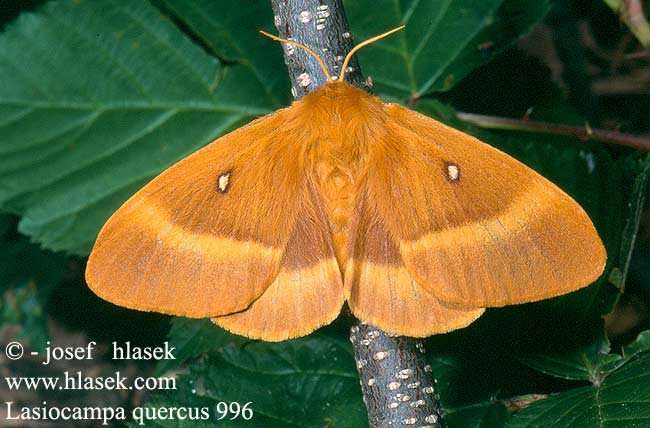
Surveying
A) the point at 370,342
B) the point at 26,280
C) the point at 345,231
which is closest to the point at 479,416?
the point at 370,342

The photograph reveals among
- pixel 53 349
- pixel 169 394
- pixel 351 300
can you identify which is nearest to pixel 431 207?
pixel 351 300

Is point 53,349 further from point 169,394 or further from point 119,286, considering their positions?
point 119,286

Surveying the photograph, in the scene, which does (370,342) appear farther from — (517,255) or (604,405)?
(604,405)

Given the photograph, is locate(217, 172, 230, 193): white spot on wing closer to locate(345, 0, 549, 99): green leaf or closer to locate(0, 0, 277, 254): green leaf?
locate(0, 0, 277, 254): green leaf

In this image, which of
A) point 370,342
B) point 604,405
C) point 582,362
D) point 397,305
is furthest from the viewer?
point 582,362

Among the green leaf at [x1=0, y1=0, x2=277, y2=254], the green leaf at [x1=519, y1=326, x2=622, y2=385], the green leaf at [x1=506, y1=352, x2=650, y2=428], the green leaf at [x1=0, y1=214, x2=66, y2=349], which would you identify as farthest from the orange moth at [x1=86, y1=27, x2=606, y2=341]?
the green leaf at [x1=0, y1=214, x2=66, y2=349]

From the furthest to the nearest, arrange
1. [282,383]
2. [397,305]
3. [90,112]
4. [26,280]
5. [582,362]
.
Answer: [26,280]
[90,112]
[282,383]
[582,362]
[397,305]

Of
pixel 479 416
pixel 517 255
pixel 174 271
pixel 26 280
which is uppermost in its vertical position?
pixel 26 280
